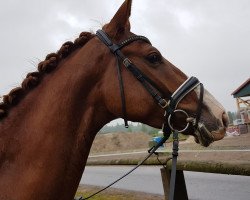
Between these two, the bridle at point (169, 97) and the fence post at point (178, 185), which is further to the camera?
the fence post at point (178, 185)

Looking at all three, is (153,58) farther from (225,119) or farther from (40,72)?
(40,72)

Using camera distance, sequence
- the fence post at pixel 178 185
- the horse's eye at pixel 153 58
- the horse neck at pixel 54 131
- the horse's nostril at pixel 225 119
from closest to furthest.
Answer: the horse neck at pixel 54 131 → the horse's nostril at pixel 225 119 → the horse's eye at pixel 153 58 → the fence post at pixel 178 185

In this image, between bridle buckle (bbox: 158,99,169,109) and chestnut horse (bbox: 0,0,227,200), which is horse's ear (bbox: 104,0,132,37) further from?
bridle buckle (bbox: 158,99,169,109)

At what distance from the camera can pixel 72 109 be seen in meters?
3.08

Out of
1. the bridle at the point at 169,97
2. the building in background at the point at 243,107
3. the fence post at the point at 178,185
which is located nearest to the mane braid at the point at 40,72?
the bridle at the point at 169,97

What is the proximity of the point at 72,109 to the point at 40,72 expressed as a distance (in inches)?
17.8

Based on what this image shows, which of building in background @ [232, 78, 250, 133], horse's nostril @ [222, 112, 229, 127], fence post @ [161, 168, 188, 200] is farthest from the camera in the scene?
building in background @ [232, 78, 250, 133]

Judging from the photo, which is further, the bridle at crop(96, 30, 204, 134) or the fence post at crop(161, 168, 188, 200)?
the fence post at crop(161, 168, 188, 200)

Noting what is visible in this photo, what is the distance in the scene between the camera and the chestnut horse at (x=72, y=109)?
2.85 metres

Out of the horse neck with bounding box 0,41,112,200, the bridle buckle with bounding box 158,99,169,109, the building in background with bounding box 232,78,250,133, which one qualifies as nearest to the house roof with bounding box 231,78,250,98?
the building in background with bounding box 232,78,250,133

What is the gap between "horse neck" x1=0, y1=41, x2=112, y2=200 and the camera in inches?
111

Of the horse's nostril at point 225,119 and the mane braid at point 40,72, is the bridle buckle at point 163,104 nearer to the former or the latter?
the horse's nostril at point 225,119

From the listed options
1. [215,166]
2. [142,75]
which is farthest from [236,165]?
[142,75]

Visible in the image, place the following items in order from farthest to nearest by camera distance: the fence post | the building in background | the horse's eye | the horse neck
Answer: the building in background, the fence post, the horse's eye, the horse neck
